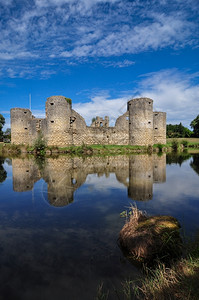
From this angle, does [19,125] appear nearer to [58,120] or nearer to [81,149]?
[58,120]

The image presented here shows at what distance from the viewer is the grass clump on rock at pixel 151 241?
9.86 feet

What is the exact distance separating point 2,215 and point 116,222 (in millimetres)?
2914

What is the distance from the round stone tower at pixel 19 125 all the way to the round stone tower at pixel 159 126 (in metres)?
23.4

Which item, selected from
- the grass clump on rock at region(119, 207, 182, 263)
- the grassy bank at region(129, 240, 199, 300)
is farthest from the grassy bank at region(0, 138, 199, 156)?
the grassy bank at region(129, 240, 199, 300)

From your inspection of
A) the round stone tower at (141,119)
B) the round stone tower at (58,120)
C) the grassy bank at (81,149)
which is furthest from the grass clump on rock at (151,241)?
the round stone tower at (141,119)

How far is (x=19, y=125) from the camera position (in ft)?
109

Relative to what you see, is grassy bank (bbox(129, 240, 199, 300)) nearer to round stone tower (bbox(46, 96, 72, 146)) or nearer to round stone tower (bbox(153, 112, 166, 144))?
round stone tower (bbox(46, 96, 72, 146))

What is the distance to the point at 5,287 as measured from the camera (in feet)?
7.88

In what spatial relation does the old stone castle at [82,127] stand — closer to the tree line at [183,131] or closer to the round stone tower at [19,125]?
the round stone tower at [19,125]

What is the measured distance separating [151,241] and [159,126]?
34.6 meters

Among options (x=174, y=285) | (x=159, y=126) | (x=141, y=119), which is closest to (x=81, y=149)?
(x=141, y=119)

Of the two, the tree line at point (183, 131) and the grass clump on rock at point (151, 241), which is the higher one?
the tree line at point (183, 131)

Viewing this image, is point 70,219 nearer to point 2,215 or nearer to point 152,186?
point 2,215

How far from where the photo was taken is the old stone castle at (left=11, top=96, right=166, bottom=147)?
27938 millimetres
